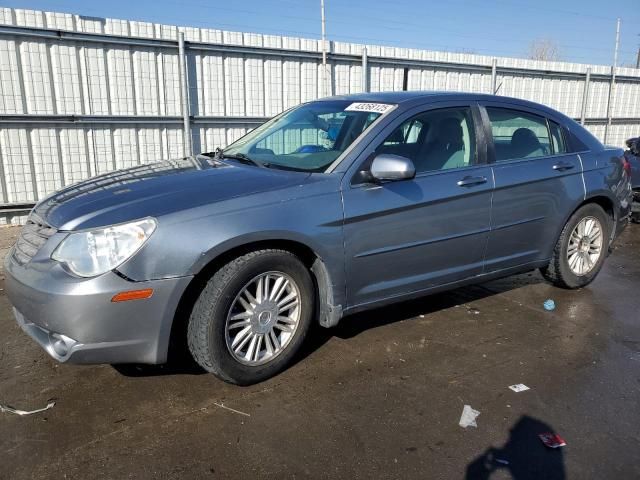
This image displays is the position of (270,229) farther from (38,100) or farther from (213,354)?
(38,100)

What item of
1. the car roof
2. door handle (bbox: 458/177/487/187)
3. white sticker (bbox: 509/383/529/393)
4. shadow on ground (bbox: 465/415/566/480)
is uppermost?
the car roof

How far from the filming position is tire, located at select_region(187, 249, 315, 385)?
2.94 meters

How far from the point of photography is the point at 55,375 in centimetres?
336

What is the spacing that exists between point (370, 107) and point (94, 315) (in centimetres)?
232

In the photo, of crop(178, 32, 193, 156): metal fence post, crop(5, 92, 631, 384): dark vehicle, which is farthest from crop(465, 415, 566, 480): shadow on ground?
crop(178, 32, 193, 156): metal fence post

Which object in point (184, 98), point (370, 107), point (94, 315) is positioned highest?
point (184, 98)

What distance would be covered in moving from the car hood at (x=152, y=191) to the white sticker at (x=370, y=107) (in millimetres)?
827

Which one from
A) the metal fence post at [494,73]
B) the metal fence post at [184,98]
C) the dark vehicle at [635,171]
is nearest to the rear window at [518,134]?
the dark vehicle at [635,171]

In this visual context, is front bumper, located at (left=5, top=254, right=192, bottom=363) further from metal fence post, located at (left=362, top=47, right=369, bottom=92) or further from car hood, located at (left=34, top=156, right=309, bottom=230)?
metal fence post, located at (left=362, top=47, right=369, bottom=92)

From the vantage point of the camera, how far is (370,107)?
3855 mm

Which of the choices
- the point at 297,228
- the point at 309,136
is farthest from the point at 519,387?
the point at 309,136

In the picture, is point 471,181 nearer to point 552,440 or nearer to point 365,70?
point 552,440

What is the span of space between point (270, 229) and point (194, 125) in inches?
239

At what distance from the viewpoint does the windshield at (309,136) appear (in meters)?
3.61
